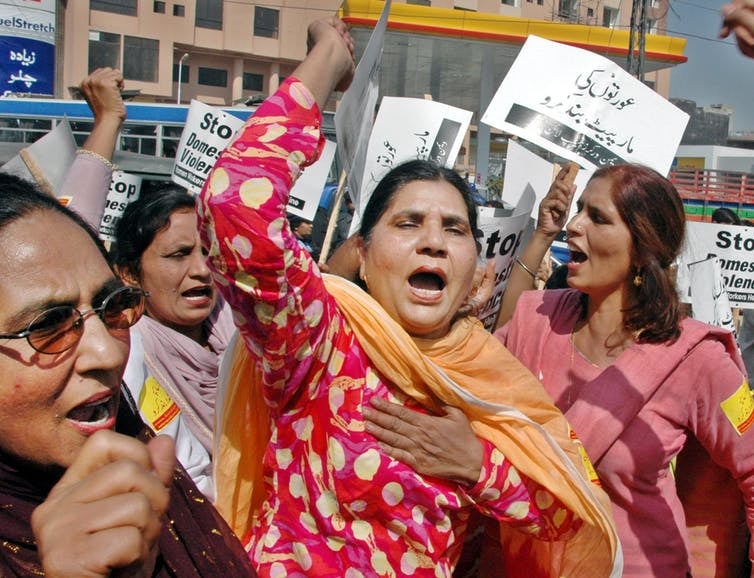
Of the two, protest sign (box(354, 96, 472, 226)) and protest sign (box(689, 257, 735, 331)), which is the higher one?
protest sign (box(354, 96, 472, 226))

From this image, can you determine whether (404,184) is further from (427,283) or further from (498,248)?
(498,248)

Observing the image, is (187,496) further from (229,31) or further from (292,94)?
(229,31)

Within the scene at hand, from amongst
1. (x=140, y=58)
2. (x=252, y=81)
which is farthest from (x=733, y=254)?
(x=252, y=81)

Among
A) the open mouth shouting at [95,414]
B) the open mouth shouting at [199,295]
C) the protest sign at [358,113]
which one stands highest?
the protest sign at [358,113]

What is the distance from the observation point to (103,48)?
1460 inches

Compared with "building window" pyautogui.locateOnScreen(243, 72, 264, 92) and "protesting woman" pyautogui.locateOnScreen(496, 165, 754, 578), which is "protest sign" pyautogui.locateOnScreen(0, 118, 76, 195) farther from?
"building window" pyautogui.locateOnScreen(243, 72, 264, 92)

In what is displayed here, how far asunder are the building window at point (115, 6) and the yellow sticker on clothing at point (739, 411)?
3912 centimetres

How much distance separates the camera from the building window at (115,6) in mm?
36916

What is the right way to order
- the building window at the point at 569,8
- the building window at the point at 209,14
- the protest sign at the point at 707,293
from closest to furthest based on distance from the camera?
the protest sign at the point at 707,293 < the building window at the point at 209,14 < the building window at the point at 569,8

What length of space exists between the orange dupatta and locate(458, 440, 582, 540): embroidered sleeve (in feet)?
0.12

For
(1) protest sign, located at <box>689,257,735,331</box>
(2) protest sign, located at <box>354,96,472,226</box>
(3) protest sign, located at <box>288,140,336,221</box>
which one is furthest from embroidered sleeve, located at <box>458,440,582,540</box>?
(3) protest sign, located at <box>288,140,336,221</box>

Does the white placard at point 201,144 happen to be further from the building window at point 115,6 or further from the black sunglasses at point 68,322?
the building window at point 115,6

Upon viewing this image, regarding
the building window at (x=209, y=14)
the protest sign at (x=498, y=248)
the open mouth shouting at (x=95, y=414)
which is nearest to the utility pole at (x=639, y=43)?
the protest sign at (x=498, y=248)

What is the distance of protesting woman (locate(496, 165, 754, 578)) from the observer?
2404 mm
